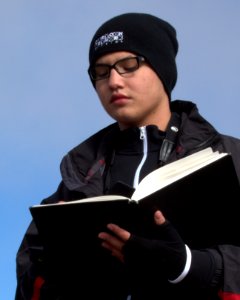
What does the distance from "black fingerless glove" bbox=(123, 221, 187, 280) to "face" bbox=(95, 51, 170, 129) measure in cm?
95

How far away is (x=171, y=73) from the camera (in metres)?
3.27

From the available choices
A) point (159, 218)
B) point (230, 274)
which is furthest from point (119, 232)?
point (230, 274)

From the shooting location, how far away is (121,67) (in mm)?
3014

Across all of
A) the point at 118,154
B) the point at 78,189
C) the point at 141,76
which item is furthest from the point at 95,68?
the point at 78,189

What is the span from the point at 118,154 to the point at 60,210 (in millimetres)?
873

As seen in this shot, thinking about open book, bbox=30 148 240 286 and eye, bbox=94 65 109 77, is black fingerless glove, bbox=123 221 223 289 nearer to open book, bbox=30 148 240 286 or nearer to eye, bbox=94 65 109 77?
open book, bbox=30 148 240 286

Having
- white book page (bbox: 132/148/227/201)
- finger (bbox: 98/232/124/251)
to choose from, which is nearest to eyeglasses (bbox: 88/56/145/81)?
white book page (bbox: 132/148/227/201)

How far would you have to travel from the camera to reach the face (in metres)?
2.96

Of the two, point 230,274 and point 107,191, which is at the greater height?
point 107,191

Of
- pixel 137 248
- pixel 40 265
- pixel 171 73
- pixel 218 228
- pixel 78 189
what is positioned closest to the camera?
pixel 137 248

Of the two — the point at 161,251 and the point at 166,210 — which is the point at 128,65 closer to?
the point at 166,210

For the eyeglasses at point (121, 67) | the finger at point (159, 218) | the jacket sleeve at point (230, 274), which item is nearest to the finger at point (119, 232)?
the finger at point (159, 218)

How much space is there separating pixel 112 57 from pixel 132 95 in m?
0.26

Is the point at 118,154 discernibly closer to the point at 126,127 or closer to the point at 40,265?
the point at 126,127
